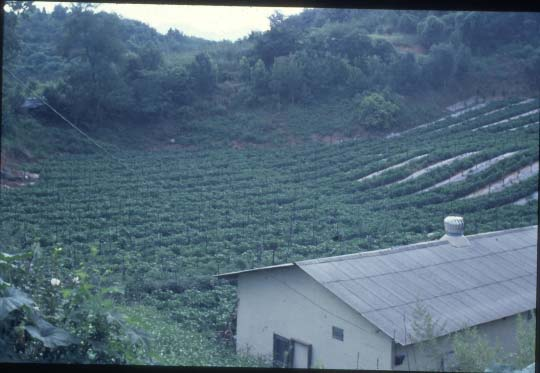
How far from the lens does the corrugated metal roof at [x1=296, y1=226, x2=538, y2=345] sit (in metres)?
3.25

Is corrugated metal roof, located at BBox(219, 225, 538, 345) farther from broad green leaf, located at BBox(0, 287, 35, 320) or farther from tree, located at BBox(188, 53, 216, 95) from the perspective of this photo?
tree, located at BBox(188, 53, 216, 95)

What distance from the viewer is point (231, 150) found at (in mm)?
7246

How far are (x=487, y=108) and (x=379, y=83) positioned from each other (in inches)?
108

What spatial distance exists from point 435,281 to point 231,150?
3.88 metres

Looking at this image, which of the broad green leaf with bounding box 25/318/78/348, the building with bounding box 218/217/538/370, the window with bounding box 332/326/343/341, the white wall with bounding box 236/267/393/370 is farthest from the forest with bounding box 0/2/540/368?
the broad green leaf with bounding box 25/318/78/348

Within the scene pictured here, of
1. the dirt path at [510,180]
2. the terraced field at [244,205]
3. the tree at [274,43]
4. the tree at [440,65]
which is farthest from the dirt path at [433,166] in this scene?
the tree at [274,43]

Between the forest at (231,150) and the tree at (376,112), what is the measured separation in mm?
21

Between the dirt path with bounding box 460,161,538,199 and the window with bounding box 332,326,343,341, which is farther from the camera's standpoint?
the dirt path with bounding box 460,161,538,199

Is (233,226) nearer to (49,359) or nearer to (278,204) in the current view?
(278,204)

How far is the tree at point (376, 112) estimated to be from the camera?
7.31 metres

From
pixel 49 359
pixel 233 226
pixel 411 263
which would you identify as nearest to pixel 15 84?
pixel 233 226

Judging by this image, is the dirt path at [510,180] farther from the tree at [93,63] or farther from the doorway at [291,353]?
the doorway at [291,353]

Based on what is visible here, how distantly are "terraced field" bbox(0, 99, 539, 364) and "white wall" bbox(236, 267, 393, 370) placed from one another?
605 mm

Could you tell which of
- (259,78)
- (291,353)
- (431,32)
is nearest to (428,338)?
(291,353)
